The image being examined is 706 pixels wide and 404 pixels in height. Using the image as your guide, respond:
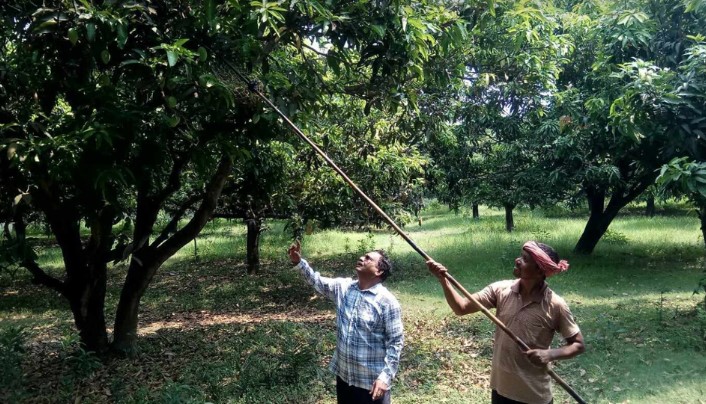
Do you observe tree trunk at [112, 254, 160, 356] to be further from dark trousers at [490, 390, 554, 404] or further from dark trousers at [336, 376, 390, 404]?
dark trousers at [490, 390, 554, 404]

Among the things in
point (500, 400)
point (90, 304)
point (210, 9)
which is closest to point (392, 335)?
point (500, 400)

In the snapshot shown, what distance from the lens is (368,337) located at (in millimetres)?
3180

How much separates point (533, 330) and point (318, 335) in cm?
461

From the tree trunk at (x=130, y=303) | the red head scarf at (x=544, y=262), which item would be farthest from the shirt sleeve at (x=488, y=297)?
the tree trunk at (x=130, y=303)

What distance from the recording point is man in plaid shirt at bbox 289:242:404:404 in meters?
3.15

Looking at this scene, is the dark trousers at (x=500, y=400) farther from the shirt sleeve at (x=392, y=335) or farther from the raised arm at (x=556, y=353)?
the shirt sleeve at (x=392, y=335)

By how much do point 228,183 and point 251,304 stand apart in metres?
3.02

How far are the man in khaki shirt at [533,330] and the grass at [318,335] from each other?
2367mm

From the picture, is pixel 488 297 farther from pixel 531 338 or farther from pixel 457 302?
pixel 531 338

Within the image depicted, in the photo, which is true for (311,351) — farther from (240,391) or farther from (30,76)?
(30,76)

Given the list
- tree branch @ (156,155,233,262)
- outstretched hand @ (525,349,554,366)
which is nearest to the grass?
tree branch @ (156,155,233,262)

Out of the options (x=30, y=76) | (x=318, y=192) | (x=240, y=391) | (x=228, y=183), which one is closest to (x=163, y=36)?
(x=30, y=76)

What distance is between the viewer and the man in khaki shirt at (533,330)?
2.82 metres

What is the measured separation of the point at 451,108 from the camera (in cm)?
833
